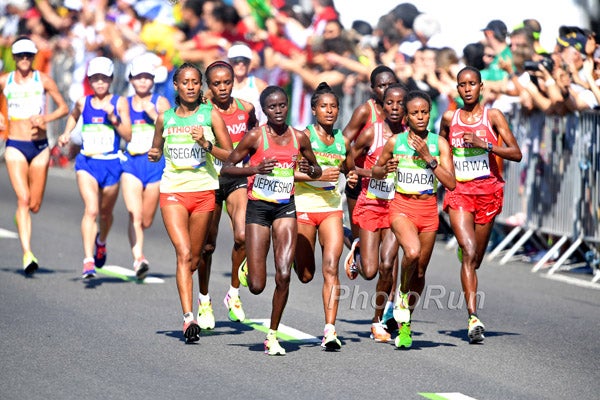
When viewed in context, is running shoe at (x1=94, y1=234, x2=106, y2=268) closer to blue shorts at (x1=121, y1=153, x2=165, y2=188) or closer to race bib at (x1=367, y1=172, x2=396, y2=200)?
blue shorts at (x1=121, y1=153, x2=165, y2=188)

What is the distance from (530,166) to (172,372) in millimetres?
8290

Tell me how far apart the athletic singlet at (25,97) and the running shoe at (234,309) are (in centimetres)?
396

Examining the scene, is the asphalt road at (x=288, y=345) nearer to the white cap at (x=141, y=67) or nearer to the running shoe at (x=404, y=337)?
the running shoe at (x=404, y=337)

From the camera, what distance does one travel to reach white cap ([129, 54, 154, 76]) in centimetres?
1490

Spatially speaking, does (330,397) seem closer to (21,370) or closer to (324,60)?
(21,370)

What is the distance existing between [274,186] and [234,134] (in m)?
1.99

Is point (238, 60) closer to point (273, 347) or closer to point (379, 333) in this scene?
point (379, 333)

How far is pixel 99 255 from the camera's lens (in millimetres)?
15273

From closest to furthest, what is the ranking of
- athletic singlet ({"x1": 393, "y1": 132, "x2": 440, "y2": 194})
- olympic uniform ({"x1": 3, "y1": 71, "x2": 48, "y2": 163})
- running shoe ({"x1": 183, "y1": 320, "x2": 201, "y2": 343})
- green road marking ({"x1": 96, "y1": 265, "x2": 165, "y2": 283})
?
1. running shoe ({"x1": 183, "y1": 320, "x2": 201, "y2": 343})
2. athletic singlet ({"x1": 393, "y1": 132, "x2": 440, "y2": 194})
3. green road marking ({"x1": 96, "y1": 265, "x2": 165, "y2": 283})
4. olympic uniform ({"x1": 3, "y1": 71, "x2": 48, "y2": 163})

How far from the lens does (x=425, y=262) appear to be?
11.7m

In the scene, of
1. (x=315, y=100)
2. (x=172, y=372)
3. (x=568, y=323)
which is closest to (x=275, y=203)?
(x=315, y=100)

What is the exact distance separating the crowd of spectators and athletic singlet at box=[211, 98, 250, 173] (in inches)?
174

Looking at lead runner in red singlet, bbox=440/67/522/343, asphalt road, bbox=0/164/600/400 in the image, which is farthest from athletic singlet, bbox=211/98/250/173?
lead runner in red singlet, bbox=440/67/522/343

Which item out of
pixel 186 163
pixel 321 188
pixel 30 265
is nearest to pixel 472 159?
pixel 321 188
